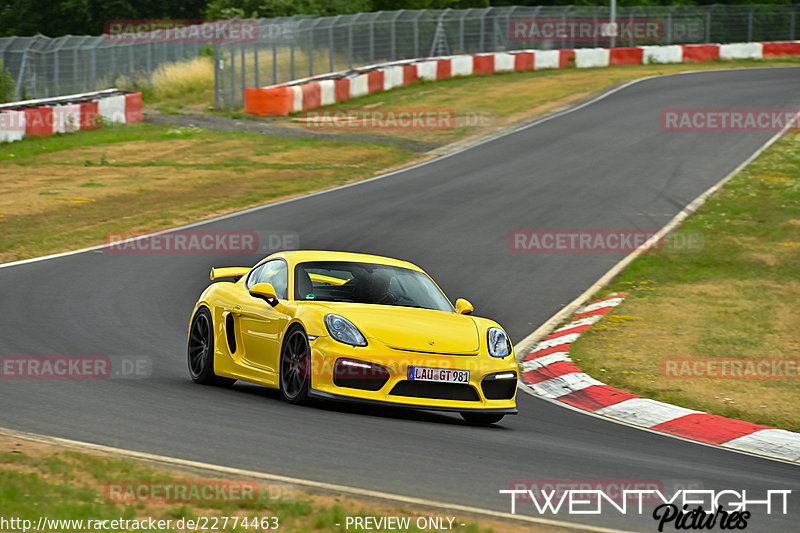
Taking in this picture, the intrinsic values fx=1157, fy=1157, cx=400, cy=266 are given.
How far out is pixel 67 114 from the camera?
31.4m

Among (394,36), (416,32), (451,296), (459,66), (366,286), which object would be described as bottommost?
(451,296)

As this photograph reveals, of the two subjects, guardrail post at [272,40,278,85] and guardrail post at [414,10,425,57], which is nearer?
guardrail post at [272,40,278,85]

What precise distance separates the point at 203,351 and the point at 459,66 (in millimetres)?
35600

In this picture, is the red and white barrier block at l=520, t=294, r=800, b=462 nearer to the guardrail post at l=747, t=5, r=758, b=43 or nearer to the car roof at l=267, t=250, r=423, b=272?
the car roof at l=267, t=250, r=423, b=272

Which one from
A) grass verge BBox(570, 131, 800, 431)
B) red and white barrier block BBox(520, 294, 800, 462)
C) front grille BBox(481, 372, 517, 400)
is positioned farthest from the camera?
grass verge BBox(570, 131, 800, 431)

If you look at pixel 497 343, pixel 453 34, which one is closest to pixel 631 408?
pixel 497 343

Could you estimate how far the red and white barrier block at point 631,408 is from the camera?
30.4ft

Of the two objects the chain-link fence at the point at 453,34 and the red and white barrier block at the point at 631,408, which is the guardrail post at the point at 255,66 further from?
the red and white barrier block at the point at 631,408

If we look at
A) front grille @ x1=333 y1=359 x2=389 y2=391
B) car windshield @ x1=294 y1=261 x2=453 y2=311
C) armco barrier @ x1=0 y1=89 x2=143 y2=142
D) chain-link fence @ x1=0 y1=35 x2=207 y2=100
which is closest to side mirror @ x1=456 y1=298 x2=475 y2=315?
car windshield @ x1=294 y1=261 x2=453 y2=311

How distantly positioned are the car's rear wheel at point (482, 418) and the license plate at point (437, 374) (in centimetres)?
36

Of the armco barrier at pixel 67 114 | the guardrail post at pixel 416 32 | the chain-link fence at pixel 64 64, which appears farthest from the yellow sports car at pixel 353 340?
the guardrail post at pixel 416 32

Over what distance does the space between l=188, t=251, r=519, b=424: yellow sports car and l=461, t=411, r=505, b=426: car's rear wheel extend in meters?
0.01

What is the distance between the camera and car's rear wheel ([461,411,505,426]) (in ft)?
30.0

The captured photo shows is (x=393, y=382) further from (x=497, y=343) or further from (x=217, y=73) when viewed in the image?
(x=217, y=73)
